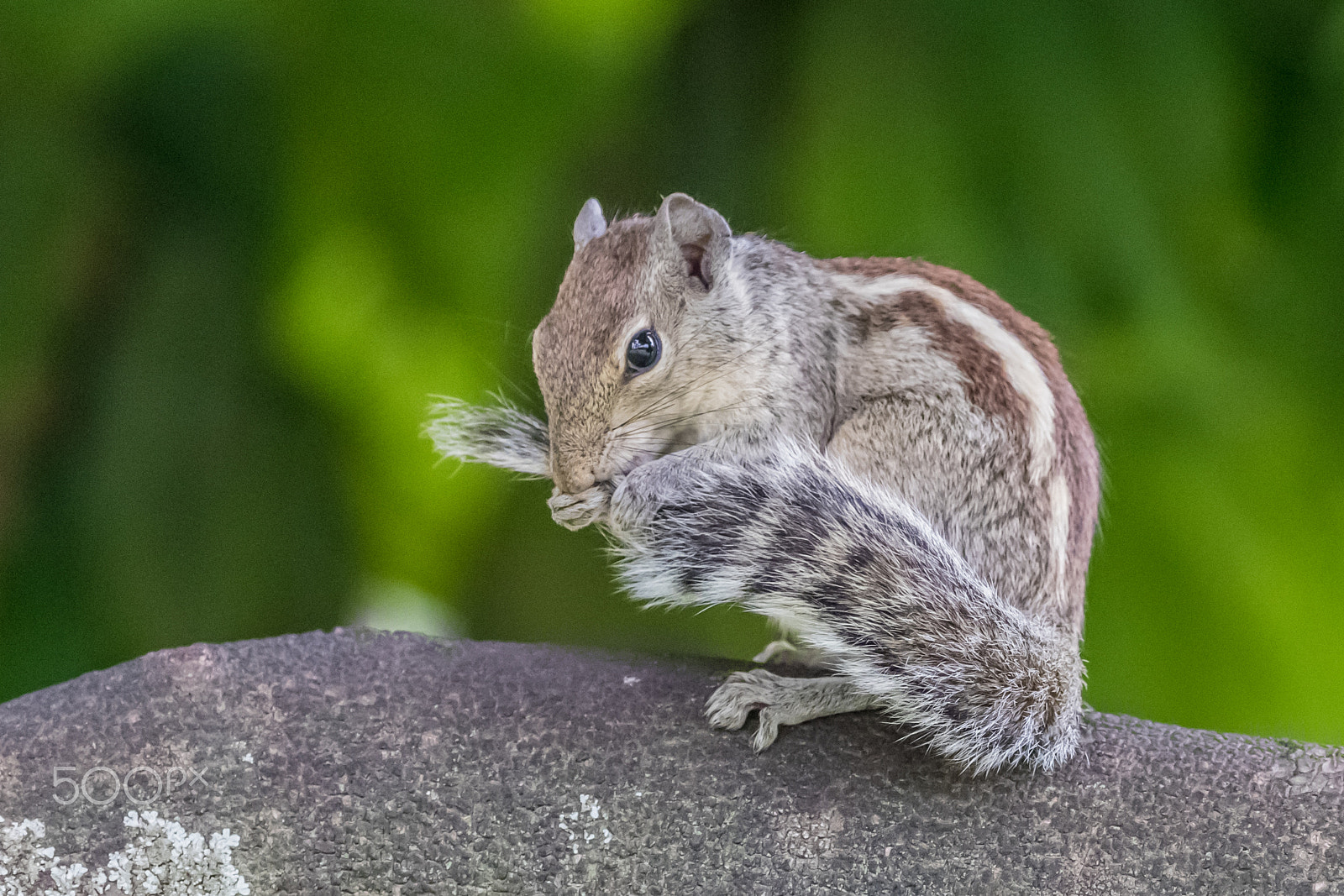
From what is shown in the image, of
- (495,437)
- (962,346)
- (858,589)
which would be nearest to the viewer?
(858,589)


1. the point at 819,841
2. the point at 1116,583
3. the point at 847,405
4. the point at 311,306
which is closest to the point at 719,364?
the point at 847,405

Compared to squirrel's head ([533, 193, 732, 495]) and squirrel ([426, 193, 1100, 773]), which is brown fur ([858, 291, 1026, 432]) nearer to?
squirrel ([426, 193, 1100, 773])

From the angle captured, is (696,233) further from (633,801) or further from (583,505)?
(633,801)

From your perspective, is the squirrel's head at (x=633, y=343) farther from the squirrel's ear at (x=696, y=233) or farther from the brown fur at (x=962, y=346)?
the brown fur at (x=962, y=346)

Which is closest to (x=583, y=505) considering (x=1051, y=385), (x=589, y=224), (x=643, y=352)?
(x=643, y=352)

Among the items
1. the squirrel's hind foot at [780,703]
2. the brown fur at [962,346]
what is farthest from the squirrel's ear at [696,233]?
the squirrel's hind foot at [780,703]
